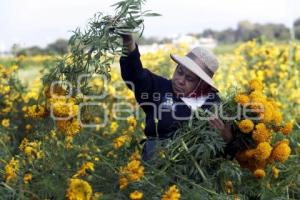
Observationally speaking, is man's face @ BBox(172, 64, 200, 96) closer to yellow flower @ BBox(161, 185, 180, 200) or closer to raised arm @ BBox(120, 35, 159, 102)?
raised arm @ BBox(120, 35, 159, 102)

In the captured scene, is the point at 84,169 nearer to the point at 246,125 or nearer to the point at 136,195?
the point at 136,195

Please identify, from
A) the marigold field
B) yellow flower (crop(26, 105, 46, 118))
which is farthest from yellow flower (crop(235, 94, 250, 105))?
yellow flower (crop(26, 105, 46, 118))

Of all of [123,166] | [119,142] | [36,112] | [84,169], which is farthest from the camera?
[119,142]

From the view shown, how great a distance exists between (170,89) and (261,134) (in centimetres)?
61

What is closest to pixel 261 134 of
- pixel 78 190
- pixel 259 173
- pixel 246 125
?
pixel 246 125

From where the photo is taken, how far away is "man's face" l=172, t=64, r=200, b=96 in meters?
3.10

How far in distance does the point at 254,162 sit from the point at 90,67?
2.93 ft

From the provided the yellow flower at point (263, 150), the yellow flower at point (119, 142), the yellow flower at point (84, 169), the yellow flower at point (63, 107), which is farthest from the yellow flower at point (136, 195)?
the yellow flower at point (119, 142)

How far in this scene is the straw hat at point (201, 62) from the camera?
10.1 feet

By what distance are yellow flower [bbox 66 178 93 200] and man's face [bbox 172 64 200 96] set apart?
1.01 meters

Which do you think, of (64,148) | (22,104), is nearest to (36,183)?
(64,148)

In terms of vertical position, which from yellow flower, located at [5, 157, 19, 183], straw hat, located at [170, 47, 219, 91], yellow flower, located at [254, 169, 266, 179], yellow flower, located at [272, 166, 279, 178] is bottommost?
yellow flower, located at [272, 166, 279, 178]

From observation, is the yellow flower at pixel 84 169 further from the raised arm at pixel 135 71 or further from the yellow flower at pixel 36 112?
the raised arm at pixel 135 71

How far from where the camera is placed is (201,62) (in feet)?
10.4
